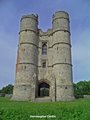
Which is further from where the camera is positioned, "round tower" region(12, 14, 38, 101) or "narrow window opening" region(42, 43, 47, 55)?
"narrow window opening" region(42, 43, 47, 55)

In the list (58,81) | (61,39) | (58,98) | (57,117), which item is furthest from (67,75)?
(57,117)

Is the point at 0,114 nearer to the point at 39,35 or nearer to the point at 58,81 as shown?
the point at 58,81

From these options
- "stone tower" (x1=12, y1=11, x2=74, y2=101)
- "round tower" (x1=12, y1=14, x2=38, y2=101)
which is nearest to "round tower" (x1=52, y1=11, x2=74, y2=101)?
"stone tower" (x1=12, y1=11, x2=74, y2=101)

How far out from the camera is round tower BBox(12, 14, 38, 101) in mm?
30348

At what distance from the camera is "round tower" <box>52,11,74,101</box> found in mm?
30281

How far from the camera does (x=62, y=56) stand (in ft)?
105

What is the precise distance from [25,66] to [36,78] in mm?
2655

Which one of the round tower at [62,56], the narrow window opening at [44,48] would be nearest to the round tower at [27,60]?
the narrow window opening at [44,48]

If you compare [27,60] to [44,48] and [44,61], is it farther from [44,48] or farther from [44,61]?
[44,48]

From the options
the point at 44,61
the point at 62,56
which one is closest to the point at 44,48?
the point at 44,61

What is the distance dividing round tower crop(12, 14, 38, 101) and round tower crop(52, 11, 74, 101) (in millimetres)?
3316

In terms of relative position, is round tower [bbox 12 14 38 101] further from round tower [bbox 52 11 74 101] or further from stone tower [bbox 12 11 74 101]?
round tower [bbox 52 11 74 101]

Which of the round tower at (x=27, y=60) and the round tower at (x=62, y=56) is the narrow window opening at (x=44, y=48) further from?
→ the round tower at (x=62, y=56)

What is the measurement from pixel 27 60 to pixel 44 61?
335 centimetres
